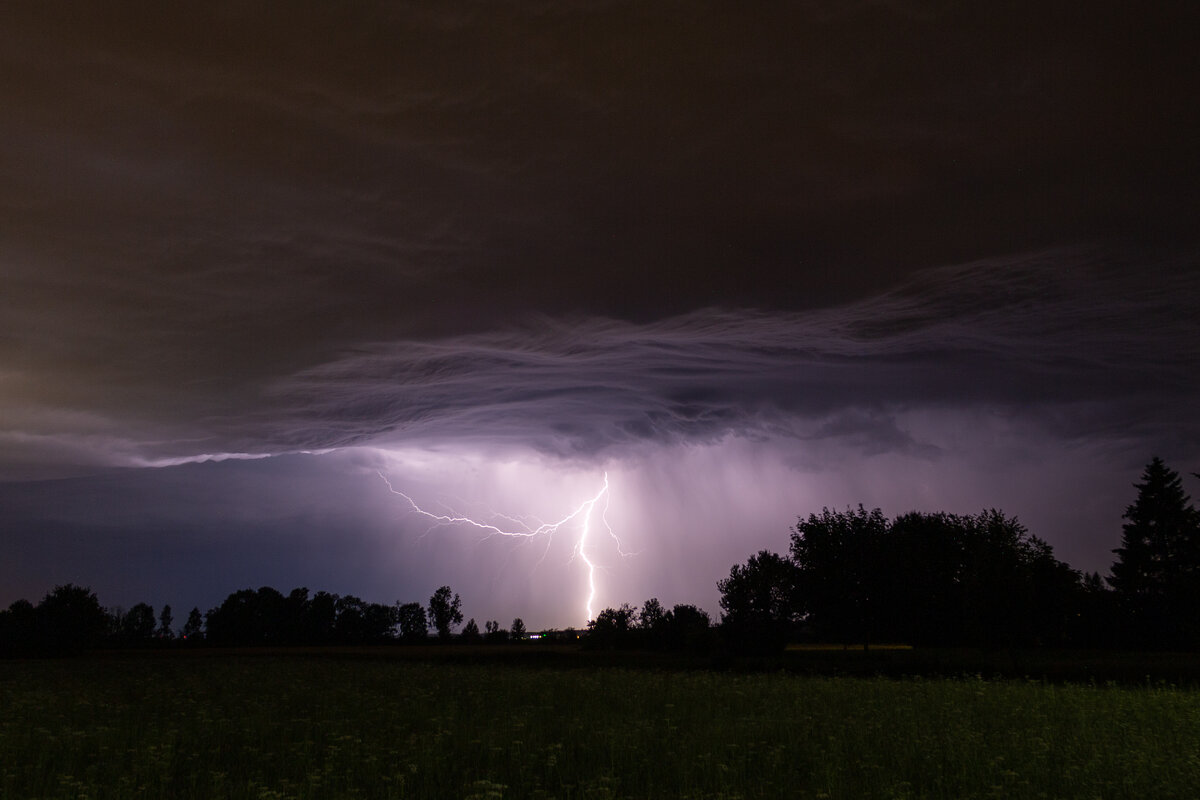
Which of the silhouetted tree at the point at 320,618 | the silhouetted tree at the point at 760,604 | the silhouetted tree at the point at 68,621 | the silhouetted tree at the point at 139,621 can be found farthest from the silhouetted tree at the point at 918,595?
the silhouetted tree at the point at 139,621

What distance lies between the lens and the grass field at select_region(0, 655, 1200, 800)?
11.5 m

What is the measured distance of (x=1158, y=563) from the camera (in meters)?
88.1

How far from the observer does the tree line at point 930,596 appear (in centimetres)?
4200

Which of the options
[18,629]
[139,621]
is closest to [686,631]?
[18,629]

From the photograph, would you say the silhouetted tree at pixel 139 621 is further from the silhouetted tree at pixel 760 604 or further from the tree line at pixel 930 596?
the silhouetted tree at pixel 760 604

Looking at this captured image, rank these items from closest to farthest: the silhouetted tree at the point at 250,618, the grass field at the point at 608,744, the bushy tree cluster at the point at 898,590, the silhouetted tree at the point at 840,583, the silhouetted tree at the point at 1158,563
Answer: the grass field at the point at 608,744, the bushy tree cluster at the point at 898,590, the silhouetted tree at the point at 840,583, the silhouetted tree at the point at 1158,563, the silhouetted tree at the point at 250,618

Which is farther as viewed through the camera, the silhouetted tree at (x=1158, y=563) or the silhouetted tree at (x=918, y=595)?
the silhouetted tree at (x=1158, y=563)

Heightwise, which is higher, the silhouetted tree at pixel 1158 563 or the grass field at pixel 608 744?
the silhouetted tree at pixel 1158 563

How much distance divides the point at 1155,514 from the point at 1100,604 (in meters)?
27.5

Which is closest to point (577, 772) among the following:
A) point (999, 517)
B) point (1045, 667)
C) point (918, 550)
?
point (1045, 667)

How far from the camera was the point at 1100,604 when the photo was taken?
7238 cm

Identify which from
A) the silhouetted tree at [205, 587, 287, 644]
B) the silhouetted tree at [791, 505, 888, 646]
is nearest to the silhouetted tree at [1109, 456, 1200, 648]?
the silhouetted tree at [791, 505, 888, 646]

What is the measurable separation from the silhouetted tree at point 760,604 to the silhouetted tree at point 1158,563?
3485cm

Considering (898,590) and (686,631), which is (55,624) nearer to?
(686,631)
